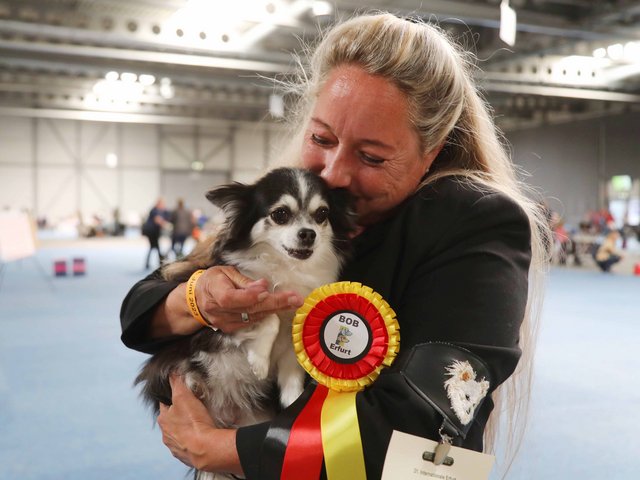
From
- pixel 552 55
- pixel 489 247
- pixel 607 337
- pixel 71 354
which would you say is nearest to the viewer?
pixel 489 247

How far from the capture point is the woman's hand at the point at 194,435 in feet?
4.01

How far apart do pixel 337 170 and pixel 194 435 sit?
701 mm

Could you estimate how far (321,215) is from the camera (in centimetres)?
169

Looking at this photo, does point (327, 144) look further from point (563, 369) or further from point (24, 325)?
point (24, 325)

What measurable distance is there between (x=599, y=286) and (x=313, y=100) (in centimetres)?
997

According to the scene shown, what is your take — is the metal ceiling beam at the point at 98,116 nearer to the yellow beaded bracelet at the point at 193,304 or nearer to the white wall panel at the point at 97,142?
the white wall panel at the point at 97,142

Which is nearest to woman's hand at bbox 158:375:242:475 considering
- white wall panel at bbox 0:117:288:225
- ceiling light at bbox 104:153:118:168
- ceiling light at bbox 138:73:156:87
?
ceiling light at bbox 138:73:156:87

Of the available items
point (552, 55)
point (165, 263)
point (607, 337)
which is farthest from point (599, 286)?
point (165, 263)

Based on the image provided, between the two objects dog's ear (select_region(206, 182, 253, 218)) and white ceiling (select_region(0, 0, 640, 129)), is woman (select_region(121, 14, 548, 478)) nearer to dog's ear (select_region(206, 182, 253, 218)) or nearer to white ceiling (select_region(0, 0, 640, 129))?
dog's ear (select_region(206, 182, 253, 218))

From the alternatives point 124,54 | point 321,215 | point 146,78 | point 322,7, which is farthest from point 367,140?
point 146,78

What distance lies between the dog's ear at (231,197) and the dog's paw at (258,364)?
0.45 meters

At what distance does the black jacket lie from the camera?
1.09 metres

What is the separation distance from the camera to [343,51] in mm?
1377

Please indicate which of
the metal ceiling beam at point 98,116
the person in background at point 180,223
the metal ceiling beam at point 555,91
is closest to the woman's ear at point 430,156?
the person in background at point 180,223
